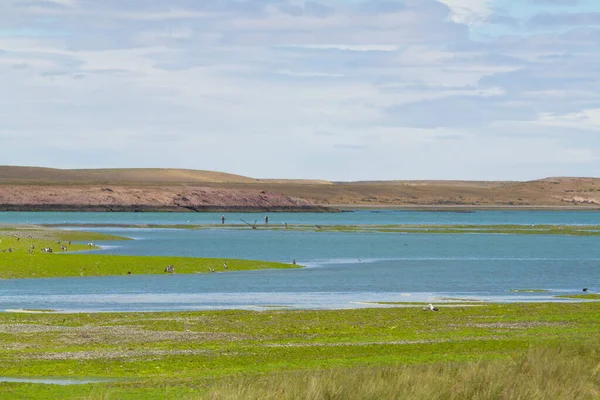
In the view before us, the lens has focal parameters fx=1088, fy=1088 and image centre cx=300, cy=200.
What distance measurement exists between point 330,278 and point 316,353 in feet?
95.1

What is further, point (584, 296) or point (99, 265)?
point (99, 265)

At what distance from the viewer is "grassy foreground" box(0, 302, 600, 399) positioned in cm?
1852

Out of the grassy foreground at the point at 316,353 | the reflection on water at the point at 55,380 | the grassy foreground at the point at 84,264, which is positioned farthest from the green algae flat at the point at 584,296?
the reflection on water at the point at 55,380

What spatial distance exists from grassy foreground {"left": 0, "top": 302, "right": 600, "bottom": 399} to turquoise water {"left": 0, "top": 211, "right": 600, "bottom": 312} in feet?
18.0

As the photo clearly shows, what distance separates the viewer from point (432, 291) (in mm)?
48125

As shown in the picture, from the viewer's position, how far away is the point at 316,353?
2595 cm

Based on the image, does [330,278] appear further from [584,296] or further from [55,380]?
[55,380]

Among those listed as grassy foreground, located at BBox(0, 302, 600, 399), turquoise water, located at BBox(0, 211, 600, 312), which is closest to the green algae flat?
turquoise water, located at BBox(0, 211, 600, 312)

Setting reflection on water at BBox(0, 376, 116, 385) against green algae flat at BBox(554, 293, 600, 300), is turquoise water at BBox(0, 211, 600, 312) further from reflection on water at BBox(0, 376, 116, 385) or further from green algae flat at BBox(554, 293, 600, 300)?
reflection on water at BBox(0, 376, 116, 385)

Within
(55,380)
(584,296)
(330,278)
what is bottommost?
(330,278)

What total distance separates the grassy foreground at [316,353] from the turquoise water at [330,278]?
5.48m

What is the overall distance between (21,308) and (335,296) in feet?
42.4

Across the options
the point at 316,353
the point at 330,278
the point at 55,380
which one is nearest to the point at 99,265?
the point at 330,278

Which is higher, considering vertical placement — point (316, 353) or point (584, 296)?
point (316, 353)
